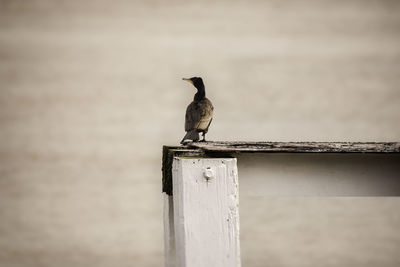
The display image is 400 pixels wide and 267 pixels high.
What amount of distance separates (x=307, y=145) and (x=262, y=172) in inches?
6.7

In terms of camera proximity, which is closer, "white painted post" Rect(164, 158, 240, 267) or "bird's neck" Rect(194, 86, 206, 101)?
"white painted post" Rect(164, 158, 240, 267)

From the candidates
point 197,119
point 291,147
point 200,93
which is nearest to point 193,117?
point 197,119

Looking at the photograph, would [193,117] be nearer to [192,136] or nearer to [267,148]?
[192,136]

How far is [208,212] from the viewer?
4.87ft

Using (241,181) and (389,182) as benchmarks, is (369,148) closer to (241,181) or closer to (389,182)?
(389,182)

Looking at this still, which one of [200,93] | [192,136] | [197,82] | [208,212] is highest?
[197,82]

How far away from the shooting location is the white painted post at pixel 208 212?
57.9 inches

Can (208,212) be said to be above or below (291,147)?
below

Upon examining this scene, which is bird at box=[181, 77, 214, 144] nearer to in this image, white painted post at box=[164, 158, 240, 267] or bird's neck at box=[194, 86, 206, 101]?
bird's neck at box=[194, 86, 206, 101]

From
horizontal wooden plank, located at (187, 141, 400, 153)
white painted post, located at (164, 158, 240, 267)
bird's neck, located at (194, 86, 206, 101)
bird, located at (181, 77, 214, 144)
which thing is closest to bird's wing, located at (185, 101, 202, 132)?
bird, located at (181, 77, 214, 144)

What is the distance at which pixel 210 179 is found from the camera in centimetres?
149

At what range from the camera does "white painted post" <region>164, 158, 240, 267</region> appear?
4.83 ft

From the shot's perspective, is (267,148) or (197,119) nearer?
(267,148)

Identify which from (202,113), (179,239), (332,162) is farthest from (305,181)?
(202,113)
